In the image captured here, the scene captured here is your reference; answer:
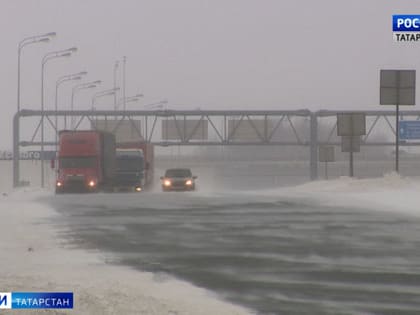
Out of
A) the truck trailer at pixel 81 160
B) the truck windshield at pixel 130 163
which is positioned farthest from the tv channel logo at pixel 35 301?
the truck windshield at pixel 130 163

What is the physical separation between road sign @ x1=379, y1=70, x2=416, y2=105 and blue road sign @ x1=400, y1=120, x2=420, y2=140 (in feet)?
132

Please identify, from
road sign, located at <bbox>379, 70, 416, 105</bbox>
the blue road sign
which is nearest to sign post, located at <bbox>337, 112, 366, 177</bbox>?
road sign, located at <bbox>379, 70, 416, 105</bbox>

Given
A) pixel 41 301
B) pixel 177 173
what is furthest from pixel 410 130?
pixel 41 301

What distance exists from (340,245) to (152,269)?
4.94 metres

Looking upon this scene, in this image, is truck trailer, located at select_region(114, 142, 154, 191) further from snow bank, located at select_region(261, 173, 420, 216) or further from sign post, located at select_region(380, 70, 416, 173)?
sign post, located at select_region(380, 70, 416, 173)

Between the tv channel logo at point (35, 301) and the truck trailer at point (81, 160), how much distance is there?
38044mm

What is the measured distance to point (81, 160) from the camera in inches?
1880

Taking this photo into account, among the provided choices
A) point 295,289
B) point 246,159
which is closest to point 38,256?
point 295,289

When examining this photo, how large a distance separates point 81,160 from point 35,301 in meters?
38.9

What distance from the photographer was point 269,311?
1009 cm

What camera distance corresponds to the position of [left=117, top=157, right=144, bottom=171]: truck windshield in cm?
5465

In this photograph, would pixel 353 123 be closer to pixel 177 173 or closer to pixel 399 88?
pixel 399 88

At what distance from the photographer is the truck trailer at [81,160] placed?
47.5 m

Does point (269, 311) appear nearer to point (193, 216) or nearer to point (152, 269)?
point (152, 269)
